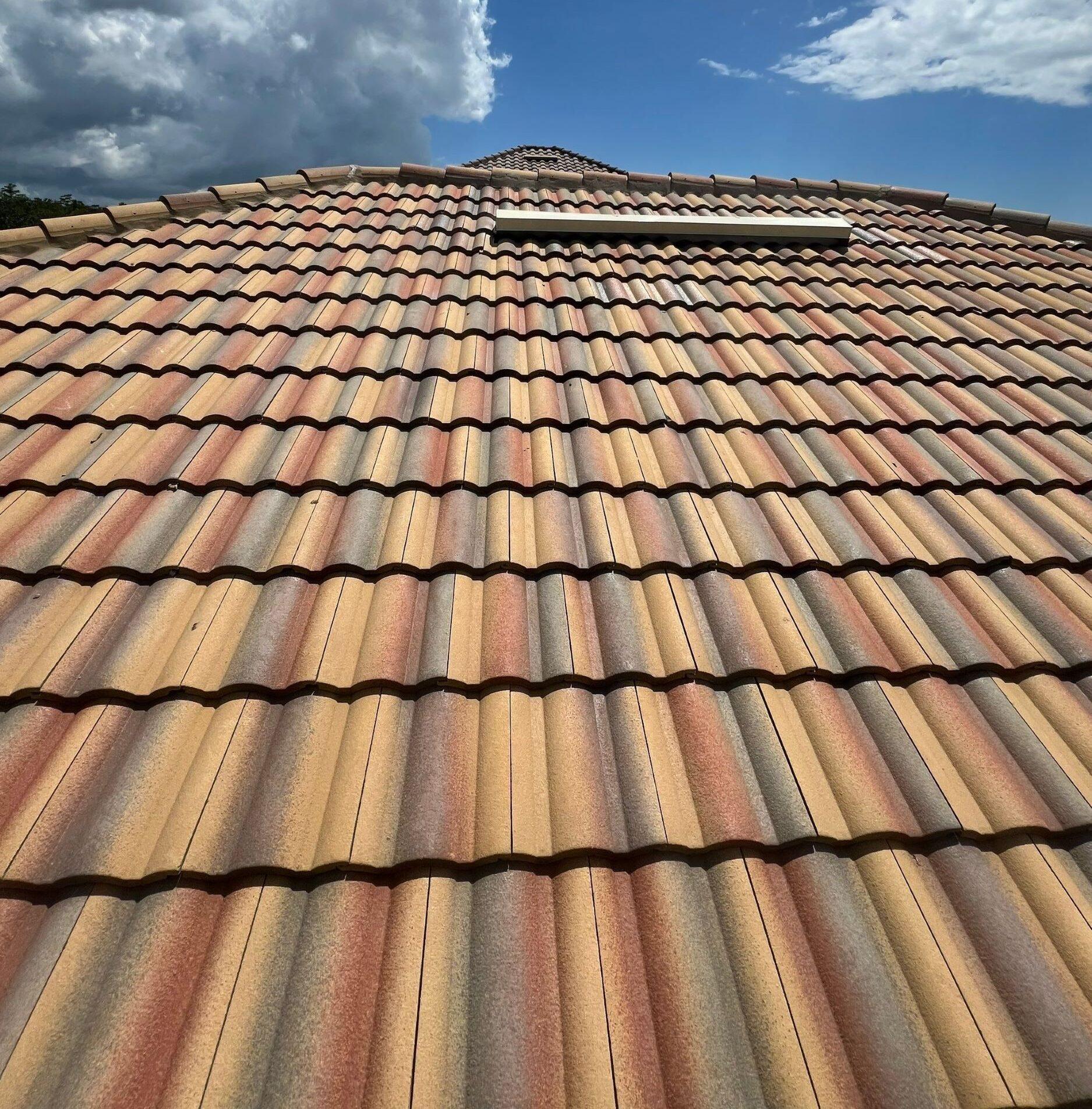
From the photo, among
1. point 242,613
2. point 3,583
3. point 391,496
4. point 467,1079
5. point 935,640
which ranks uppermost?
point 391,496

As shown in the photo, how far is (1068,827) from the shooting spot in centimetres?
140

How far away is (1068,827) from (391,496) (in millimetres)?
1977

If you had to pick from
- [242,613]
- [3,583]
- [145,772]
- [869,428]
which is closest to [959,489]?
[869,428]

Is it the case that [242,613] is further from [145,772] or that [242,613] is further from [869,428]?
[869,428]

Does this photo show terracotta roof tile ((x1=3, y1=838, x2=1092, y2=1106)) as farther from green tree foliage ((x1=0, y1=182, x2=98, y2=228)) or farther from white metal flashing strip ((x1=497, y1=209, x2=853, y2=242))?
green tree foliage ((x1=0, y1=182, x2=98, y2=228))

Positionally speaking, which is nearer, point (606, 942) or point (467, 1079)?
point (467, 1079)

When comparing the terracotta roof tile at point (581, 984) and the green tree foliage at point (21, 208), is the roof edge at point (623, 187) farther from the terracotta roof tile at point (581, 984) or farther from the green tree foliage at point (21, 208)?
the green tree foliage at point (21, 208)

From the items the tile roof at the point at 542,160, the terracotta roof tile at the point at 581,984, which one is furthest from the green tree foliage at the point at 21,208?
the terracotta roof tile at the point at 581,984

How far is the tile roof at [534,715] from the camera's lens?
1105 mm

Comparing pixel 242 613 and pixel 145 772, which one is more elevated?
pixel 242 613

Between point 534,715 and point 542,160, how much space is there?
9965mm

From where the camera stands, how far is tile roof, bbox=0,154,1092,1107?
1.11 meters

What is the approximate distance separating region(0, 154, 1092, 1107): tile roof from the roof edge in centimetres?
210

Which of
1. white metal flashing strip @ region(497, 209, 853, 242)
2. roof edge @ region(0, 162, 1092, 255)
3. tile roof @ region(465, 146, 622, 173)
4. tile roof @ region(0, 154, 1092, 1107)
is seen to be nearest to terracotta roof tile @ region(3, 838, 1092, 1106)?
tile roof @ region(0, 154, 1092, 1107)
